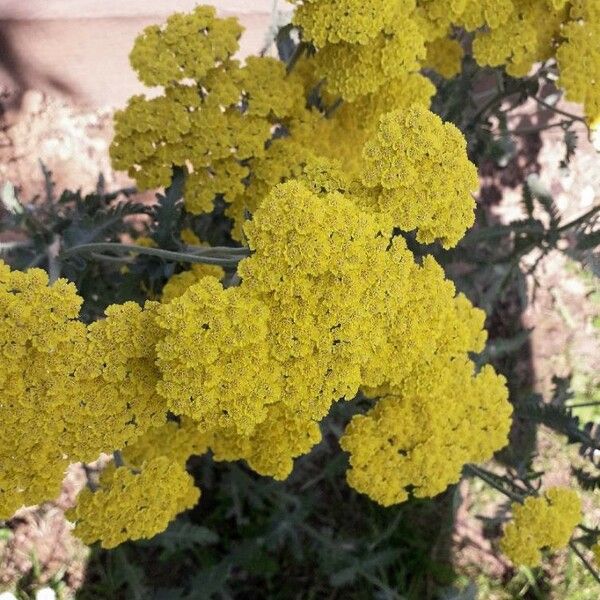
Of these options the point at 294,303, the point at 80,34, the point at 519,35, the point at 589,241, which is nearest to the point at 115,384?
the point at 294,303

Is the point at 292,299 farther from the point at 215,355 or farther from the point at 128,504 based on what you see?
the point at 128,504

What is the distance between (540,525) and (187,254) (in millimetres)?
1112

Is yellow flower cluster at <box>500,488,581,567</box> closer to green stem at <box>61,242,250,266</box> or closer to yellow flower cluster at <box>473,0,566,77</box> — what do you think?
green stem at <box>61,242,250,266</box>

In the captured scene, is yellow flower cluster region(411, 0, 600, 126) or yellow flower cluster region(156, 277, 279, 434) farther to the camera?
yellow flower cluster region(411, 0, 600, 126)

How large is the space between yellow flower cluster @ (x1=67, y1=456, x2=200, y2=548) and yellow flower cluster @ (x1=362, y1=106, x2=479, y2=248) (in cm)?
78

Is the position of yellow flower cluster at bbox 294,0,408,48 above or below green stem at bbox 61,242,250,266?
above

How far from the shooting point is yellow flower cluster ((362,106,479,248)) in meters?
1.41

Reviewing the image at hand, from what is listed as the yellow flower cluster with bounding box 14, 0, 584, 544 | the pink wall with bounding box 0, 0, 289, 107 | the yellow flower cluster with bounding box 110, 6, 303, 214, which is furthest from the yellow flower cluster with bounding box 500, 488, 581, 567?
the pink wall with bounding box 0, 0, 289, 107

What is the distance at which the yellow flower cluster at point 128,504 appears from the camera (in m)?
1.60

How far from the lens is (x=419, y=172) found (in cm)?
142

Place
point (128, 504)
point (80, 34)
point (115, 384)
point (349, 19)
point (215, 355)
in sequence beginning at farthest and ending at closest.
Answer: point (80, 34) → point (349, 19) → point (128, 504) → point (115, 384) → point (215, 355)

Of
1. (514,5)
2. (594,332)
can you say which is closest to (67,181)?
(514,5)

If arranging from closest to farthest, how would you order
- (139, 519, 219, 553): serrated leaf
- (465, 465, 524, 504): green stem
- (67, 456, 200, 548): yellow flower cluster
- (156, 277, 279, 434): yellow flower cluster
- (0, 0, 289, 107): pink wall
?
1. (156, 277, 279, 434): yellow flower cluster
2. (67, 456, 200, 548): yellow flower cluster
3. (465, 465, 524, 504): green stem
4. (139, 519, 219, 553): serrated leaf
5. (0, 0, 289, 107): pink wall

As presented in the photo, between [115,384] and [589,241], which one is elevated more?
[589,241]
